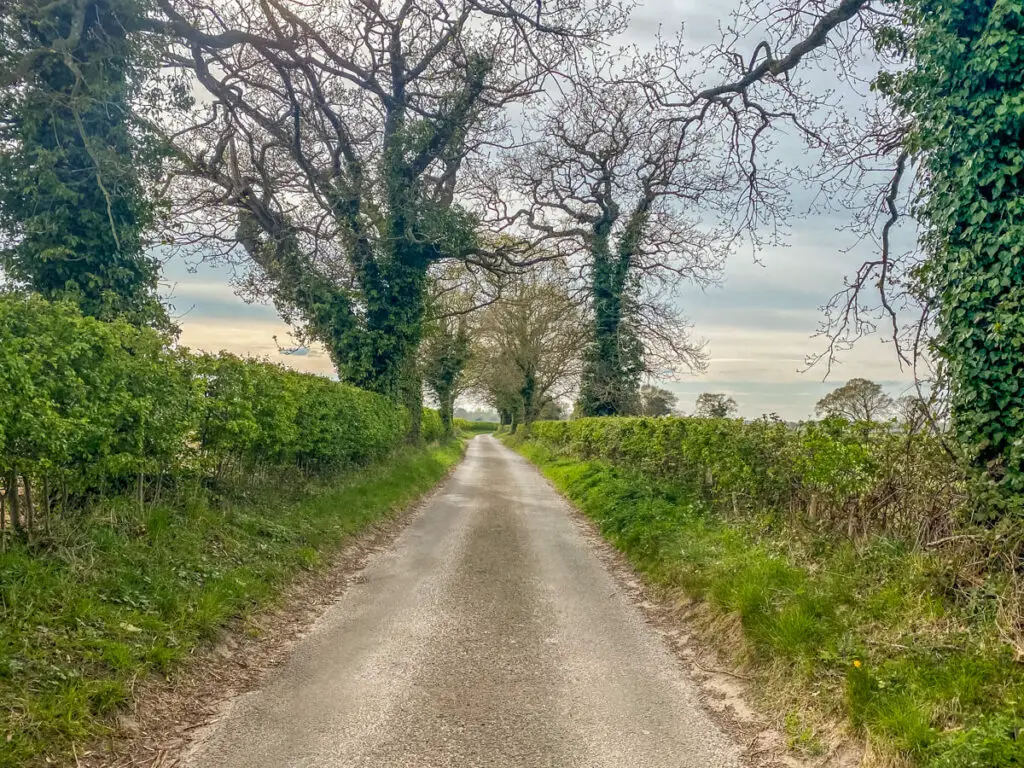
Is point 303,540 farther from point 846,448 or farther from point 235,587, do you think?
point 846,448

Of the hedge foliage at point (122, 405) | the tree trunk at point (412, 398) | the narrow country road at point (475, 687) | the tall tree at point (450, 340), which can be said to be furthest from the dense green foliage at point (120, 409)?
the tall tree at point (450, 340)

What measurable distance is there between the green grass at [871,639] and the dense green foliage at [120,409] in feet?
19.3

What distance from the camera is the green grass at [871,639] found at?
3291 mm

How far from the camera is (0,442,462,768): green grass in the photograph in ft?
11.8

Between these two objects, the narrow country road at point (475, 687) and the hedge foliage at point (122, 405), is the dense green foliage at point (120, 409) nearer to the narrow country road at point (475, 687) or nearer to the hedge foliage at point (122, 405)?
the hedge foliage at point (122, 405)

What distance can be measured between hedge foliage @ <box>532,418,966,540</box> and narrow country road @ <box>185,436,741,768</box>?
249 cm

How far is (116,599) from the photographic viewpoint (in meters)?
4.96

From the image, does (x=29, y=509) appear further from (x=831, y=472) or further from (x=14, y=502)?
(x=831, y=472)

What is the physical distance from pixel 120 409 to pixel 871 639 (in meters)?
6.51

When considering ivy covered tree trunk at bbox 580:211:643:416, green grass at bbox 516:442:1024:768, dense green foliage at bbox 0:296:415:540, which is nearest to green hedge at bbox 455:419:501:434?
ivy covered tree trunk at bbox 580:211:643:416

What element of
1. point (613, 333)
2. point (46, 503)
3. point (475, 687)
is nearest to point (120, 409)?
point (46, 503)

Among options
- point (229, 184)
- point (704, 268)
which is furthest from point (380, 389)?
point (704, 268)

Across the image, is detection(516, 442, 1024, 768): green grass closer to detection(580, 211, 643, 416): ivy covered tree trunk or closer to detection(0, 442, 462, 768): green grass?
detection(0, 442, 462, 768): green grass

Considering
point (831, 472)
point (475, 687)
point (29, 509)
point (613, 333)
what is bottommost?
point (475, 687)
